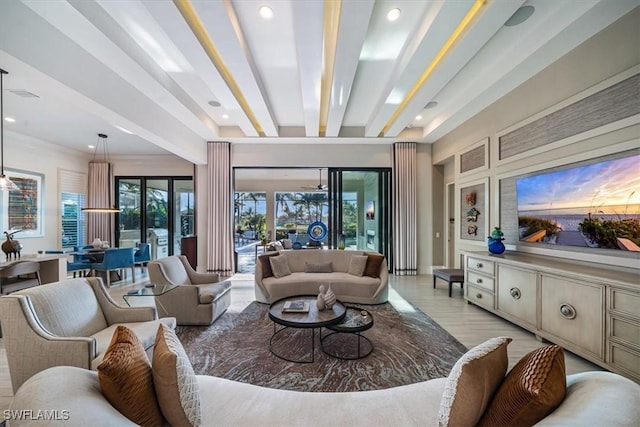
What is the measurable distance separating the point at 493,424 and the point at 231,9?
11.5 ft

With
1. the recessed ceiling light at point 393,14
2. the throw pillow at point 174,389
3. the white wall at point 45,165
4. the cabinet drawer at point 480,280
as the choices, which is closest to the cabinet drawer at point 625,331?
the cabinet drawer at point 480,280

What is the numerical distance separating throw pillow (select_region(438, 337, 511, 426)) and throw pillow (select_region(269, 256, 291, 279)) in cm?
338

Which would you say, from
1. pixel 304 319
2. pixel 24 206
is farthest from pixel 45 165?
pixel 304 319

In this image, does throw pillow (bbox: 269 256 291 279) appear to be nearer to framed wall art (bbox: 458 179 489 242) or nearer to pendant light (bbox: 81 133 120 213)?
framed wall art (bbox: 458 179 489 242)

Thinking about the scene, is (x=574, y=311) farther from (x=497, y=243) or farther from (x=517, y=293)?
(x=497, y=243)

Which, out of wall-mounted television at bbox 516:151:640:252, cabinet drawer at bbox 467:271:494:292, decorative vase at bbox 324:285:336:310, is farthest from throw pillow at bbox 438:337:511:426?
cabinet drawer at bbox 467:271:494:292

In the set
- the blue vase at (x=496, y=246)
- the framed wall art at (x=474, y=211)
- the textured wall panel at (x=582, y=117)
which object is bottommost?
the blue vase at (x=496, y=246)

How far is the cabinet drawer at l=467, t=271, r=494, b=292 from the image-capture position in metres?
3.54

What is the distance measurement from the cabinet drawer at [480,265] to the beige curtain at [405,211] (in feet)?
7.24

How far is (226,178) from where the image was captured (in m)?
6.17

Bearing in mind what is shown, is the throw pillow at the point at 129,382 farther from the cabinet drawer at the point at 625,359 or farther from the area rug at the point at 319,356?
the cabinet drawer at the point at 625,359

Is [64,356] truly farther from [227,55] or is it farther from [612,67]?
[612,67]

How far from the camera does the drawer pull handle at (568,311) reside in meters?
2.42

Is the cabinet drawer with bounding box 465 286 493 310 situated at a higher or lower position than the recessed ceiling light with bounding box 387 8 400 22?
lower
